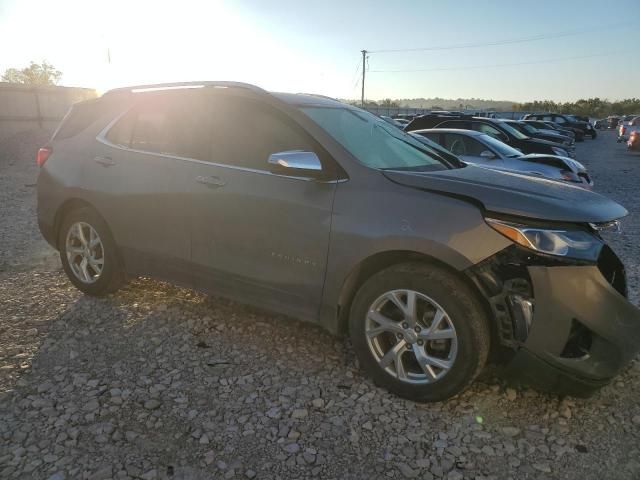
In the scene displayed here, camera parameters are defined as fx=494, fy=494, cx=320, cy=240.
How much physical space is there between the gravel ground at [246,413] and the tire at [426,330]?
146 mm

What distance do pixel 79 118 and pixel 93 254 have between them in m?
1.26

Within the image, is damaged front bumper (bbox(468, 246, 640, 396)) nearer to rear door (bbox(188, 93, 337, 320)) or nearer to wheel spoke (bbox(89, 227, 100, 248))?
rear door (bbox(188, 93, 337, 320))

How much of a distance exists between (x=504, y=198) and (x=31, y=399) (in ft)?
9.61

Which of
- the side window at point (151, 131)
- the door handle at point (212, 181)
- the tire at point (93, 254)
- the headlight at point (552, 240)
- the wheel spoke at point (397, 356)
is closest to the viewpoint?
the headlight at point (552, 240)

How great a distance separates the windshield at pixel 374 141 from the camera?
3.27 meters

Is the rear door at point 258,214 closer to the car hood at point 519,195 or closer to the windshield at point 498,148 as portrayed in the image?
the car hood at point 519,195

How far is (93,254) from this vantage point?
4.28m

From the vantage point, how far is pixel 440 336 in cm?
275

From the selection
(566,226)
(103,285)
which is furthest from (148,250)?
(566,226)

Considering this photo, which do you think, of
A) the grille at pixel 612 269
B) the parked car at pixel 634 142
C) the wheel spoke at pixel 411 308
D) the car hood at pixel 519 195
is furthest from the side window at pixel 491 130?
the parked car at pixel 634 142

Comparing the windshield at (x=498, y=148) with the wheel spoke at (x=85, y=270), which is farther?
the windshield at (x=498, y=148)

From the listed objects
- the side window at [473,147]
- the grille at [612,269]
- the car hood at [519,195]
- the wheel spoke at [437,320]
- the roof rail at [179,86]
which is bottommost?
the wheel spoke at [437,320]

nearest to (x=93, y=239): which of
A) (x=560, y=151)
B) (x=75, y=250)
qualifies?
(x=75, y=250)

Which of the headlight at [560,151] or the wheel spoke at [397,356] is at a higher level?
the headlight at [560,151]
